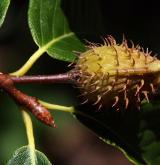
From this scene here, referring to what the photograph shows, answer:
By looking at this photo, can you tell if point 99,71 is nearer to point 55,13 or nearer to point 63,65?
point 55,13

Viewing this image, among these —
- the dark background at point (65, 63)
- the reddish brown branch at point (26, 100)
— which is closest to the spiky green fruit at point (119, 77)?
the reddish brown branch at point (26, 100)

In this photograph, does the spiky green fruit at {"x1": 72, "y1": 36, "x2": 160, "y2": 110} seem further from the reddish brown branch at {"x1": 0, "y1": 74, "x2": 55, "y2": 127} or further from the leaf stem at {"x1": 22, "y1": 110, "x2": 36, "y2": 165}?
the leaf stem at {"x1": 22, "y1": 110, "x2": 36, "y2": 165}

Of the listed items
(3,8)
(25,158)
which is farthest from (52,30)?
(25,158)

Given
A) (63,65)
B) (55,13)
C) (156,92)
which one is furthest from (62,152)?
(156,92)

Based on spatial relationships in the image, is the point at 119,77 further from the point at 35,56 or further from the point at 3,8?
the point at 3,8

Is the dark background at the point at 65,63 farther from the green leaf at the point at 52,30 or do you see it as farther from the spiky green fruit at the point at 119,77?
the spiky green fruit at the point at 119,77

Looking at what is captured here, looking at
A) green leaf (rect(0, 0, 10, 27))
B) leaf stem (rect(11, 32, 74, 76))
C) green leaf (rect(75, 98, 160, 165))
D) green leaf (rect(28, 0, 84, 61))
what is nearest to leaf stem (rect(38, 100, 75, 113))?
green leaf (rect(75, 98, 160, 165))
